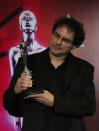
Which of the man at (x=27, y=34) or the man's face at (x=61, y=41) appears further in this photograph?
the man at (x=27, y=34)

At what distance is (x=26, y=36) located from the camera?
1.77 m

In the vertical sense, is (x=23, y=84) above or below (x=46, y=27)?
below

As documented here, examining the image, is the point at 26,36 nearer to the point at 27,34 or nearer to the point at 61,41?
the point at 27,34

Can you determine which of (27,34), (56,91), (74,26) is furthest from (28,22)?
(56,91)

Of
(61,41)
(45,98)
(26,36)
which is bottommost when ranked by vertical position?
→ (45,98)

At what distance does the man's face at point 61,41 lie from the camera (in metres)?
1.03

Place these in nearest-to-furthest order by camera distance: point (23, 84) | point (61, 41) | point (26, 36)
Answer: point (23, 84), point (61, 41), point (26, 36)

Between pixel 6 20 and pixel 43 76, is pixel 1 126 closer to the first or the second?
pixel 6 20

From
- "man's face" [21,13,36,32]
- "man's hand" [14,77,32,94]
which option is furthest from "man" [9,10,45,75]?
"man's hand" [14,77,32,94]

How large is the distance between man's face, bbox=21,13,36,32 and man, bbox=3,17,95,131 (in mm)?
727

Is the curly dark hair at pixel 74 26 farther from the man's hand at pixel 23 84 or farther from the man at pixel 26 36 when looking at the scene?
the man at pixel 26 36

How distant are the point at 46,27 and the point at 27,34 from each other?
0.46 feet

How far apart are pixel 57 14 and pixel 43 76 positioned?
87 cm

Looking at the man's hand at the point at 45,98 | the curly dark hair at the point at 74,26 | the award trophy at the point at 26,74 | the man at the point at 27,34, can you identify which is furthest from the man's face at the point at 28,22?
the man's hand at the point at 45,98
